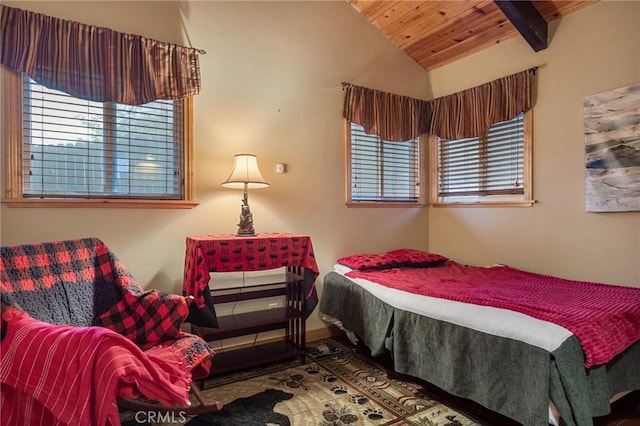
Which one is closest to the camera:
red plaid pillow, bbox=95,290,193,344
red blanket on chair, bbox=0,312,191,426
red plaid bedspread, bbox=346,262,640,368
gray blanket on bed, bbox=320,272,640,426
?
red blanket on chair, bbox=0,312,191,426

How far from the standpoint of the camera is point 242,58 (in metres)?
2.83

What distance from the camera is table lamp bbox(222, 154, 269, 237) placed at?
251cm

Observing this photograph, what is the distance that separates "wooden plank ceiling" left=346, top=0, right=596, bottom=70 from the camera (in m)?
2.97

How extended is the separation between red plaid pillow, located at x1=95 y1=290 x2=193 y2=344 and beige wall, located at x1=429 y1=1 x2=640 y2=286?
282 cm

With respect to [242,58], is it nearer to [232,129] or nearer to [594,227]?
[232,129]

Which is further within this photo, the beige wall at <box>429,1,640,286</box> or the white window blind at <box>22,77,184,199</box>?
the beige wall at <box>429,1,640,286</box>

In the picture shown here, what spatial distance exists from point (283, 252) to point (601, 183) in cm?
239

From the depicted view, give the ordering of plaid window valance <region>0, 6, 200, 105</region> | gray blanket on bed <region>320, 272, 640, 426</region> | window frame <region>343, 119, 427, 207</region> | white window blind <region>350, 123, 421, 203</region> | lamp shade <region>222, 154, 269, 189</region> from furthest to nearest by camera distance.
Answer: white window blind <region>350, 123, 421, 203</region>
window frame <region>343, 119, 427, 207</region>
lamp shade <region>222, 154, 269, 189</region>
plaid window valance <region>0, 6, 200, 105</region>
gray blanket on bed <region>320, 272, 640, 426</region>

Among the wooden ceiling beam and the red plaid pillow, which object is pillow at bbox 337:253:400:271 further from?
the wooden ceiling beam

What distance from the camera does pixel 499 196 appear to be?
3348mm

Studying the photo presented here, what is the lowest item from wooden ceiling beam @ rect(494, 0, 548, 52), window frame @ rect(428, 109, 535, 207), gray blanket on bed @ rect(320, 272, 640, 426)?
gray blanket on bed @ rect(320, 272, 640, 426)

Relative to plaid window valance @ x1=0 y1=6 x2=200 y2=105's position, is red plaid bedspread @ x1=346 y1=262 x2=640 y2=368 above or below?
below

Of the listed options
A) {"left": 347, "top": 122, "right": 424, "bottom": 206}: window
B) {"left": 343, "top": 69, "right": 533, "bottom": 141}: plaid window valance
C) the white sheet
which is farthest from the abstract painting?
{"left": 347, "top": 122, "right": 424, "bottom": 206}: window

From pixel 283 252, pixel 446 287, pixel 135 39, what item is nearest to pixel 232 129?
pixel 135 39
